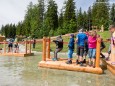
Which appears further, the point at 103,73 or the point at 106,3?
the point at 106,3

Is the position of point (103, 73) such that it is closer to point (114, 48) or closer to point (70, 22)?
point (114, 48)

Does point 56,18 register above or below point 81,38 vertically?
above

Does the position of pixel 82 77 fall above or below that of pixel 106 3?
below

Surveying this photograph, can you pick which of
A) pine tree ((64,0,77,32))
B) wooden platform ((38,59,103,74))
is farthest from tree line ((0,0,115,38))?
wooden platform ((38,59,103,74))

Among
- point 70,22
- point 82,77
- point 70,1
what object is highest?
point 70,1

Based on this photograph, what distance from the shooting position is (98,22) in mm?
96062

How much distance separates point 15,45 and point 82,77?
14.8 m

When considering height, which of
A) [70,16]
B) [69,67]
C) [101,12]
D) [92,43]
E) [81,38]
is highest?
[101,12]

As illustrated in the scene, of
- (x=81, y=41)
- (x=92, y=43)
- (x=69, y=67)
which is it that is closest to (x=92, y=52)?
(x=92, y=43)

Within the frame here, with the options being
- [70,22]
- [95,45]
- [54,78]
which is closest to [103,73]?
[95,45]

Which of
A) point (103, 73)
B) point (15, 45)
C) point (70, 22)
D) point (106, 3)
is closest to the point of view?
point (103, 73)

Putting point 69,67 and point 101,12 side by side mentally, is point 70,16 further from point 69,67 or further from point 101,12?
point 69,67

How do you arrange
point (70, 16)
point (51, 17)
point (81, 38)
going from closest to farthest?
point (81, 38), point (70, 16), point (51, 17)

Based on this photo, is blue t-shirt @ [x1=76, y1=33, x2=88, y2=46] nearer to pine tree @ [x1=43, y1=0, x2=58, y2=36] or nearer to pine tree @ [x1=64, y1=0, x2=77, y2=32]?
pine tree @ [x1=64, y1=0, x2=77, y2=32]
